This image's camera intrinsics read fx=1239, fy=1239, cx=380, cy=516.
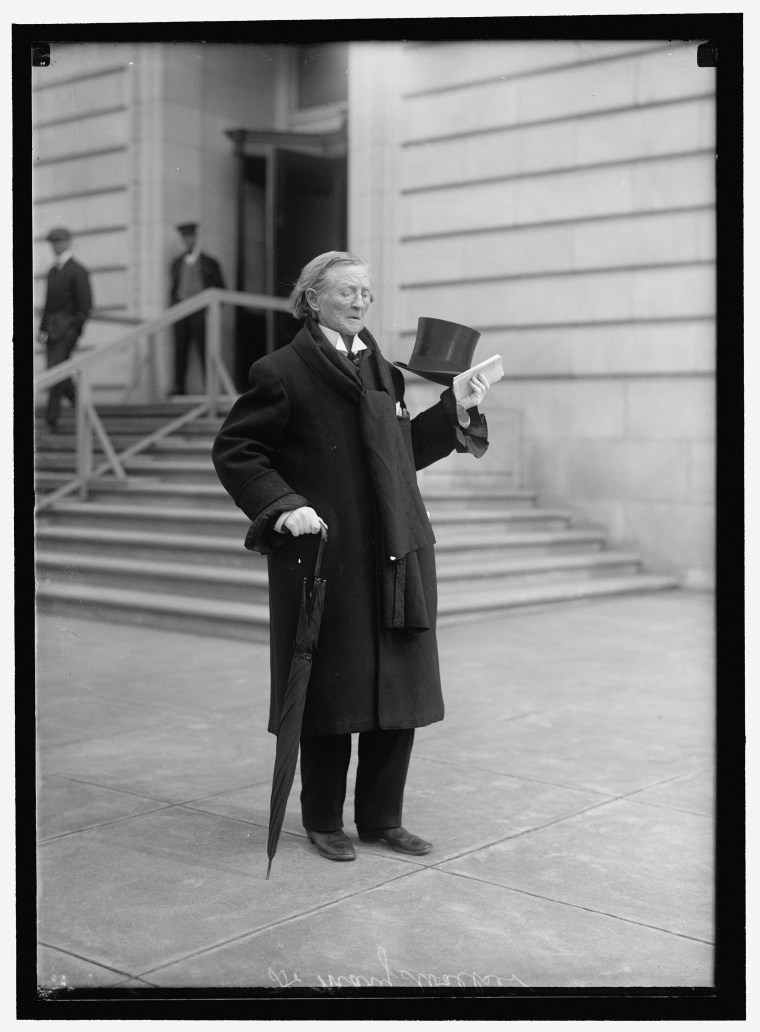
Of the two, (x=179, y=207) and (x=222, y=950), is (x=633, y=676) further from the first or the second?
(x=179, y=207)

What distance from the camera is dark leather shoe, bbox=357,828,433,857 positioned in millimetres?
4070

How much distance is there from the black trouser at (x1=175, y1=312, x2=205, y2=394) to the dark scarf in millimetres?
10880

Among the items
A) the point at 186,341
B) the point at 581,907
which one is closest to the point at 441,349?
the point at 581,907

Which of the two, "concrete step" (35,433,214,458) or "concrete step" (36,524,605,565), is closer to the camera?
"concrete step" (36,524,605,565)

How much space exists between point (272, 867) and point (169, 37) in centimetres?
247

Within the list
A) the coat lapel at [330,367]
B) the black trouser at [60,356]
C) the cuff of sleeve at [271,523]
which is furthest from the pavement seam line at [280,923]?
the black trouser at [60,356]

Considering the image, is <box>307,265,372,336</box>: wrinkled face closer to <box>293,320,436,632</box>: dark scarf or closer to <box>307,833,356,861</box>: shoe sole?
<box>293,320,436,632</box>: dark scarf

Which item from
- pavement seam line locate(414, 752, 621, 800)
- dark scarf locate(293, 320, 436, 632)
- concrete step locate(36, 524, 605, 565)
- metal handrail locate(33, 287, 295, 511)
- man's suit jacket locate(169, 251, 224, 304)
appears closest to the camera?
dark scarf locate(293, 320, 436, 632)

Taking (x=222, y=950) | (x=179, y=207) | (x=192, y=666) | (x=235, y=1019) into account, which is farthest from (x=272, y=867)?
(x=179, y=207)

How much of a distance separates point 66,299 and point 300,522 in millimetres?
9576

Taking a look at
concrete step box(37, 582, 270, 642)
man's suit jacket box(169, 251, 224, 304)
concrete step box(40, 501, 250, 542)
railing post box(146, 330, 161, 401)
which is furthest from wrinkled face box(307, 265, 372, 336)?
railing post box(146, 330, 161, 401)

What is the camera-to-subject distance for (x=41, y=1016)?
10.2 feet

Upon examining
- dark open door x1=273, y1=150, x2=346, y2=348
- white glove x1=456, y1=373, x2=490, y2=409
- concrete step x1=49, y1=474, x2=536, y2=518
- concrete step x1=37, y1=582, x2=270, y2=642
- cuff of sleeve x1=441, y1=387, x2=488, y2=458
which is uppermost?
dark open door x1=273, y1=150, x2=346, y2=348

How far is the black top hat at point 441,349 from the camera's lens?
390cm
